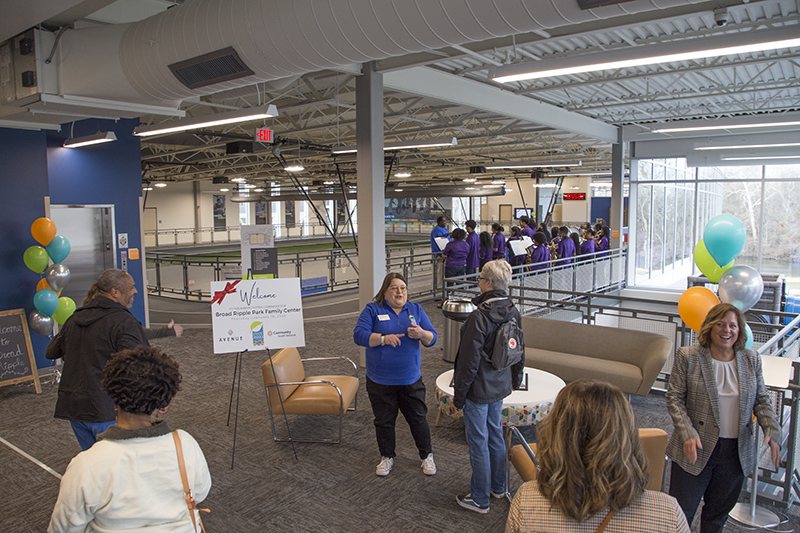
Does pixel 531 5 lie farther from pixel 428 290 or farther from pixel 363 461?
pixel 428 290

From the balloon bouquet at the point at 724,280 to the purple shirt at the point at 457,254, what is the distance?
5006 millimetres

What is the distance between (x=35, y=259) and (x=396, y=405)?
186 inches

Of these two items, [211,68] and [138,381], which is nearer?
[138,381]

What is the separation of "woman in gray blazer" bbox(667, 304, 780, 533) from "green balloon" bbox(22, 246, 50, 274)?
6359mm

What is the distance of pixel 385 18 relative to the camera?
2891 mm

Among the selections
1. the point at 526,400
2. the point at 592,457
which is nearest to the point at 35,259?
the point at 526,400

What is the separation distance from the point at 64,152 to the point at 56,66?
3.30m

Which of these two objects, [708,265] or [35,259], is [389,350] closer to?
[708,265]

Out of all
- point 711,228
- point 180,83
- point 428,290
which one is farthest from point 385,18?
point 428,290

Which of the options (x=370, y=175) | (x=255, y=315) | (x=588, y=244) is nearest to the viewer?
(x=255, y=315)

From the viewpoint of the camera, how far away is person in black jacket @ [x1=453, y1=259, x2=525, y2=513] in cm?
309

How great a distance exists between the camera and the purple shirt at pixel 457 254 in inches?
388

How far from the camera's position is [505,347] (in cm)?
308

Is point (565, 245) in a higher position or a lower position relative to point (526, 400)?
higher
